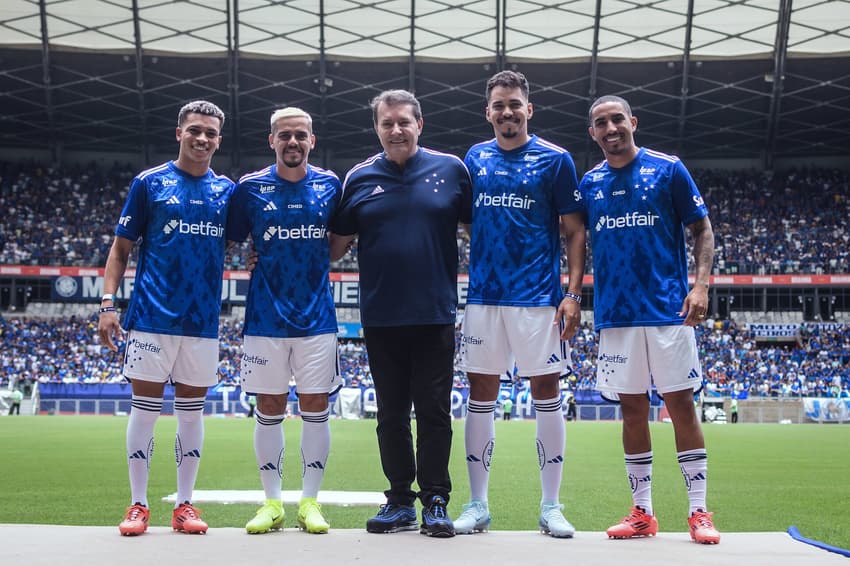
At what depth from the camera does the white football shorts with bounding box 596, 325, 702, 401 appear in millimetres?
4863

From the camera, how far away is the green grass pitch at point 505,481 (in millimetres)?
6961

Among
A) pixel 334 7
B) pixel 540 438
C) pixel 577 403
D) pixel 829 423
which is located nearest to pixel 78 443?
pixel 540 438

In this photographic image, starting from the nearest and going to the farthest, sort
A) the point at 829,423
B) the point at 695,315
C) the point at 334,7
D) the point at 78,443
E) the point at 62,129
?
the point at 695,315, the point at 78,443, the point at 829,423, the point at 334,7, the point at 62,129

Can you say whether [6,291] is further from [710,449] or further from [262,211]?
[262,211]

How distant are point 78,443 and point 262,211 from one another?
12.3m

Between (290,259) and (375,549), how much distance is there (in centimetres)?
183

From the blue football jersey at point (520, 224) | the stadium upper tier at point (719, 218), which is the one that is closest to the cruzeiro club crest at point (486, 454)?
the blue football jersey at point (520, 224)

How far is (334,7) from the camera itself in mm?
33125

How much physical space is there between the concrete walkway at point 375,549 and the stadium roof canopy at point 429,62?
30.8 m

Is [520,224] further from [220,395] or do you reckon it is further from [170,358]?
[220,395]

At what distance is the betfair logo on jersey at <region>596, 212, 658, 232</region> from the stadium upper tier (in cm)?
3612

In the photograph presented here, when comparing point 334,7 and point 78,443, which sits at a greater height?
point 334,7

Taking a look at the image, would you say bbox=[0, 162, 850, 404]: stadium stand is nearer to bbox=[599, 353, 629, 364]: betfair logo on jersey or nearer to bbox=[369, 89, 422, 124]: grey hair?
bbox=[599, 353, 629, 364]: betfair logo on jersey

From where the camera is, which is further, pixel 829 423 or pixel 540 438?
pixel 829 423
